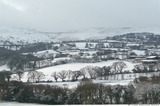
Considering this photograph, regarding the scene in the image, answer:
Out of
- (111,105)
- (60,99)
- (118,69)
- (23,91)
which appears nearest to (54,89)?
(60,99)

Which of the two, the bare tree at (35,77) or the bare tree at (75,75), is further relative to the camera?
the bare tree at (35,77)

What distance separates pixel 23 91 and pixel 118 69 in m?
24.4

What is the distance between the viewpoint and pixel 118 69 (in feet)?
169

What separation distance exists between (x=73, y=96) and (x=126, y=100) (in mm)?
4973

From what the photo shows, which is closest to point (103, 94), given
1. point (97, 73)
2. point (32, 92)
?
point (32, 92)

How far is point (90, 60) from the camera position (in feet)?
217

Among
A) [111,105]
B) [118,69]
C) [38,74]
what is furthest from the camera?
[118,69]

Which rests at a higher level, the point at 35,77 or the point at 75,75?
the point at 75,75

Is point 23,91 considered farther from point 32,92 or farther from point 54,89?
point 54,89

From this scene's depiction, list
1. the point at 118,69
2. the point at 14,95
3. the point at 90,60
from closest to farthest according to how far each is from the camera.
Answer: the point at 14,95
the point at 118,69
the point at 90,60

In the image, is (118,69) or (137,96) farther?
(118,69)

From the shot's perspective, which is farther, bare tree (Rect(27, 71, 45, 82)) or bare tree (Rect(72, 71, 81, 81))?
bare tree (Rect(27, 71, 45, 82))

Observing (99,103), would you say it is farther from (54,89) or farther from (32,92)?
(32,92)

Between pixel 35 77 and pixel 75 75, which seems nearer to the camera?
pixel 75 75
